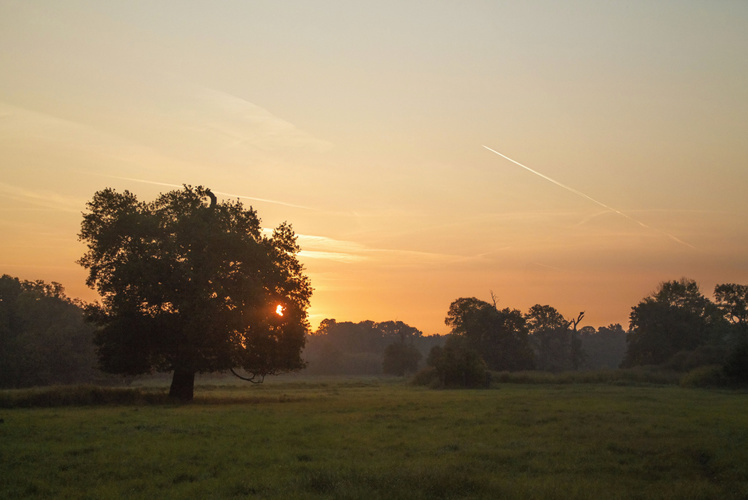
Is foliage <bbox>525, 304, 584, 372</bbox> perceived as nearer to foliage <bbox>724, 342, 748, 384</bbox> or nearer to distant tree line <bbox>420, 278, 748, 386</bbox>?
distant tree line <bbox>420, 278, 748, 386</bbox>

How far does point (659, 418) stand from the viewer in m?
28.6

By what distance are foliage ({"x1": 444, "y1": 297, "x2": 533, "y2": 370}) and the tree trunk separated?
70536mm

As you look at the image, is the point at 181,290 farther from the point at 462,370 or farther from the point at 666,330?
the point at 666,330

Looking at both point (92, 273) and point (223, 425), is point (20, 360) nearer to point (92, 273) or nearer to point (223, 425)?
point (92, 273)

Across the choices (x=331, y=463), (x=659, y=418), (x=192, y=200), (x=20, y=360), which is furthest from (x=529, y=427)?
(x=20, y=360)

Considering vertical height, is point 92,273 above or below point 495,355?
above

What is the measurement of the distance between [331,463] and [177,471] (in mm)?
4488

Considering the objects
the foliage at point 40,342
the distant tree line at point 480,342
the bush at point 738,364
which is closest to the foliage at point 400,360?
the distant tree line at point 480,342

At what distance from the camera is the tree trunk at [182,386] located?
40125 mm

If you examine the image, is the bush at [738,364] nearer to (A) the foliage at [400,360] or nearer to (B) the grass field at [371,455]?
(B) the grass field at [371,455]

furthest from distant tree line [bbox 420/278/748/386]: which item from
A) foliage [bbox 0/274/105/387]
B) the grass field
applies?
the grass field

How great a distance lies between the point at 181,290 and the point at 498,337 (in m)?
80.2

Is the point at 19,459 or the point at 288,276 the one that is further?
the point at 288,276

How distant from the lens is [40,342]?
71.3 meters
